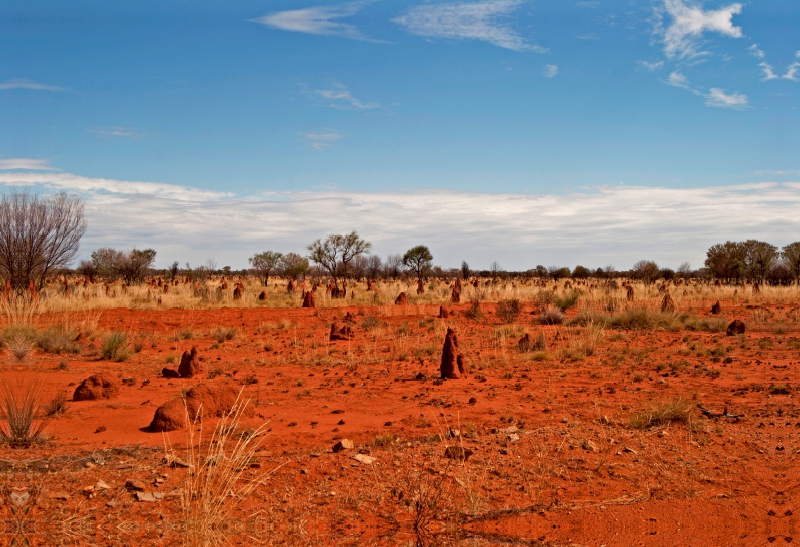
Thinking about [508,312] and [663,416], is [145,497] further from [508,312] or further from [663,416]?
[508,312]

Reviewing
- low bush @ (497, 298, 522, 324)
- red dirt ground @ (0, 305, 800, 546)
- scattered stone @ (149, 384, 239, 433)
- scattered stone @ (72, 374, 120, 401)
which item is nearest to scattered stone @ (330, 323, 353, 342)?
red dirt ground @ (0, 305, 800, 546)

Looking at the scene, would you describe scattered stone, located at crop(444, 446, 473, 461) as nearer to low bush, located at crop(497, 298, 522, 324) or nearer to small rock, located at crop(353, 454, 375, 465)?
small rock, located at crop(353, 454, 375, 465)

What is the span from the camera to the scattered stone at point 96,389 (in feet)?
30.2

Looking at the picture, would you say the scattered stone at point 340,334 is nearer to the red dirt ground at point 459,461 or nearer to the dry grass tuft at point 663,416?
the red dirt ground at point 459,461

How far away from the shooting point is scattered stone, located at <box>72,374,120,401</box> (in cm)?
922

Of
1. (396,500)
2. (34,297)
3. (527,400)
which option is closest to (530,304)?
(527,400)

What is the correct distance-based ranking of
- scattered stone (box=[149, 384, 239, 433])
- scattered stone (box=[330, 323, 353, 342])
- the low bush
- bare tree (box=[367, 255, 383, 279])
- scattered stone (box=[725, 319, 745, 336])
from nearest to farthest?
scattered stone (box=[149, 384, 239, 433]) < scattered stone (box=[330, 323, 353, 342]) < scattered stone (box=[725, 319, 745, 336]) < the low bush < bare tree (box=[367, 255, 383, 279])

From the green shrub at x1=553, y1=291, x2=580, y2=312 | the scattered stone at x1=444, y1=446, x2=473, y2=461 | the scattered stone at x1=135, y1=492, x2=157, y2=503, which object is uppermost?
the green shrub at x1=553, y1=291, x2=580, y2=312

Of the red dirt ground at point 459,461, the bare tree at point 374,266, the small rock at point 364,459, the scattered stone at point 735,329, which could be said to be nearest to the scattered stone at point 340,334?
the red dirt ground at point 459,461

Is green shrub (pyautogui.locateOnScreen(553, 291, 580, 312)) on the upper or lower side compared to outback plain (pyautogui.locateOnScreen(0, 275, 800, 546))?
upper

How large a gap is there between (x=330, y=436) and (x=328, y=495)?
76.6 inches

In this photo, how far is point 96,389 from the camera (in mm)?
9258

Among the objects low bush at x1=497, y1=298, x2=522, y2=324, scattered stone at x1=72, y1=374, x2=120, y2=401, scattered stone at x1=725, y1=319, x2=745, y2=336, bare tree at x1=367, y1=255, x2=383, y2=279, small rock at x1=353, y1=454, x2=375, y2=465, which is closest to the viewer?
small rock at x1=353, y1=454, x2=375, y2=465

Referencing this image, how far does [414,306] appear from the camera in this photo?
2502 cm
